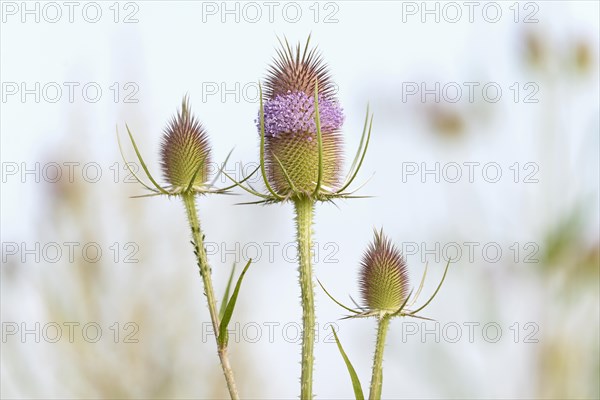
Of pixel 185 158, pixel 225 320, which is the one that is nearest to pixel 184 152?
pixel 185 158

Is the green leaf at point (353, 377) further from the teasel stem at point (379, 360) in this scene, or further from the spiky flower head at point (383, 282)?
the spiky flower head at point (383, 282)

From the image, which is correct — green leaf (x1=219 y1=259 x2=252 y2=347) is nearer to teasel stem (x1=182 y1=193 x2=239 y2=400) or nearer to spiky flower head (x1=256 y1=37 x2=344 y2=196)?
teasel stem (x1=182 y1=193 x2=239 y2=400)

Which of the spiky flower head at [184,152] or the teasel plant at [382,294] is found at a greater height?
the spiky flower head at [184,152]

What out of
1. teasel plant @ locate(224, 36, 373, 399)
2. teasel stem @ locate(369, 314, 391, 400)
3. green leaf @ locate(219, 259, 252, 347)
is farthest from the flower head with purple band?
teasel stem @ locate(369, 314, 391, 400)

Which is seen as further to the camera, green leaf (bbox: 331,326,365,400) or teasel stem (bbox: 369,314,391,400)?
teasel stem (bbox: 369,314,391,400)

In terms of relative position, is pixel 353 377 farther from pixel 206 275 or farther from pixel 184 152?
pixel 184 152

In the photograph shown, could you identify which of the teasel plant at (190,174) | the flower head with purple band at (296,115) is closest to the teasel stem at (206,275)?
the teasel plant at (190,174)
